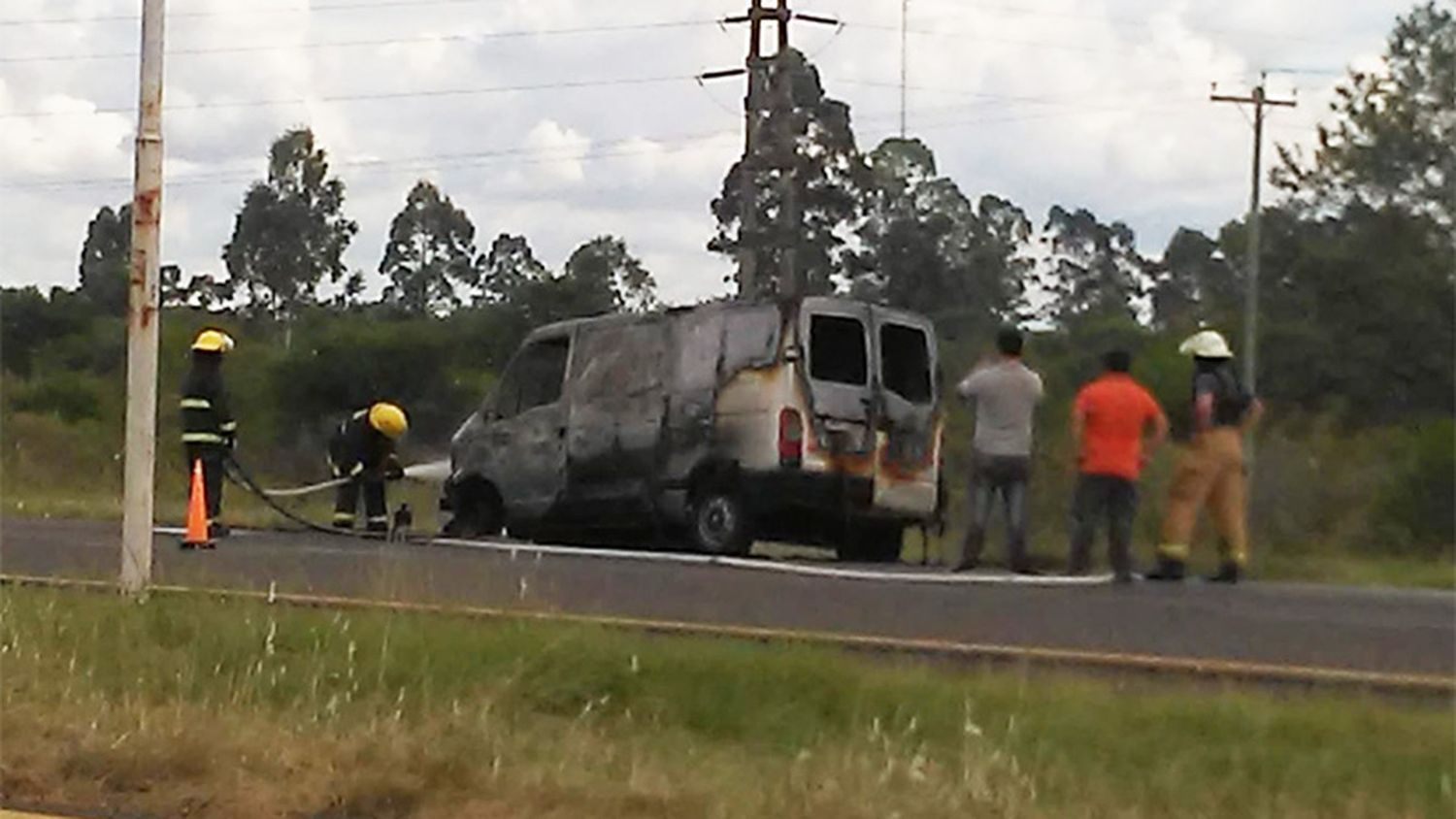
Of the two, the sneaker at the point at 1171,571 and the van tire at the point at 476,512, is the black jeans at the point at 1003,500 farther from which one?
the van tire at the point at 476,512

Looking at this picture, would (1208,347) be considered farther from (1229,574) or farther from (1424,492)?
(1424,492)

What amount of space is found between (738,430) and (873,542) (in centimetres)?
159

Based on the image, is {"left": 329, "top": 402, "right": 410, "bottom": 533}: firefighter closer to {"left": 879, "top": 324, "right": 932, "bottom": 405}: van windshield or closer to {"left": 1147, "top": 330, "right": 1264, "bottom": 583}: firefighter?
{"left": 879, "top": 324, "right": 932, "bottom": 405}: van windshield

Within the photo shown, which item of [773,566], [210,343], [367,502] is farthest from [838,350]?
[210,343]

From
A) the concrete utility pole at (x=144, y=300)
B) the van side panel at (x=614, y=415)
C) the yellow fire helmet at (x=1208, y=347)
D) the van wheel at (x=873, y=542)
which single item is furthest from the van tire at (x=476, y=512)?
the concrete utility pole at (x=144, y=300)

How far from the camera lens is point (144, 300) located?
11469 mm

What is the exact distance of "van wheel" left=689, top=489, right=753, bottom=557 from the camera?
17562 millimetres

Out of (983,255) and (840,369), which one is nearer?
(840,369)

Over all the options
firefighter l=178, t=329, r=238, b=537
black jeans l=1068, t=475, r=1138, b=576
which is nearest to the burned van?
firefighter l=178, t=329, r=238, b=537

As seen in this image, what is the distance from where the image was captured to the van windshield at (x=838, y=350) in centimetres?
1778

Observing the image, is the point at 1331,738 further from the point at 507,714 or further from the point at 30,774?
the point at 30,774

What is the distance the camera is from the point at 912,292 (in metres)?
35.0

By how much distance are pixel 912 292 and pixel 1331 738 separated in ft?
90.1

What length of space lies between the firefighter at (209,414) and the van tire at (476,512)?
269cm
